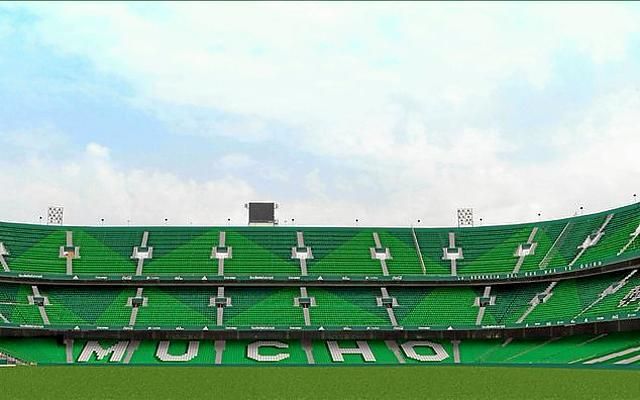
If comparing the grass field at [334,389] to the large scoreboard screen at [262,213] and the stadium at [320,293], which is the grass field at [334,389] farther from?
the large scoreboard screen at [262,213]

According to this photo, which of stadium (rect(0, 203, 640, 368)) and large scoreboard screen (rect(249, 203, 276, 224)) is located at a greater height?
large scoreboard screen (rect(249, 203, 276, 224))

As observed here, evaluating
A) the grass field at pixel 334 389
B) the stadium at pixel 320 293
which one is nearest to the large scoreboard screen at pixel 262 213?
the stadium at pixel 320 293

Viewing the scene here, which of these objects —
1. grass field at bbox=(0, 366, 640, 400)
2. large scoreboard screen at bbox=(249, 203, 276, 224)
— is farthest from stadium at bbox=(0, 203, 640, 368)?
grass field at bbox=(0, 366, 640, 400)

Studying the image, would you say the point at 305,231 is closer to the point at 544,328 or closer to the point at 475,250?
the point at 475,250

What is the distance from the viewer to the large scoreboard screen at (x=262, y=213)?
8625cm

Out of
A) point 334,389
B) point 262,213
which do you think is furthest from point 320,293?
point 334,389

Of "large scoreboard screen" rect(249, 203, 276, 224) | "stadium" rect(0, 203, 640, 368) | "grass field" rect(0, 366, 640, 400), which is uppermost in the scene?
"large scoreboard screen" rect(249, 203, 276, 224)

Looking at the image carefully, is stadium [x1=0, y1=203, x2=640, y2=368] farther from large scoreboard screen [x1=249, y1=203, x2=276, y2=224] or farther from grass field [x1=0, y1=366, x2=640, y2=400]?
grass field [x1=0, y1=366, x2=640, y2=400]

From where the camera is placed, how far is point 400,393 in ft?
86.9

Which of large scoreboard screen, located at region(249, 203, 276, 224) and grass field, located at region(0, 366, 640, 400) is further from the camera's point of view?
large scoreboard screen, located at region(249, 203, 276, 224)

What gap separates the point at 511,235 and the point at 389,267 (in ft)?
46.0

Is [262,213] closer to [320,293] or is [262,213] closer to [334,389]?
[320,293]

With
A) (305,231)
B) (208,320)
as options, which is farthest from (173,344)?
(305,231)

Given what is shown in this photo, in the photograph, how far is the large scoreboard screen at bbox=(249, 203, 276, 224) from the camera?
8625cm
